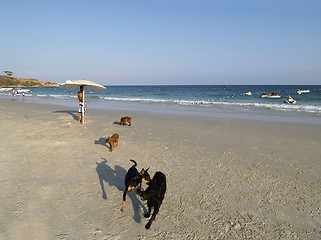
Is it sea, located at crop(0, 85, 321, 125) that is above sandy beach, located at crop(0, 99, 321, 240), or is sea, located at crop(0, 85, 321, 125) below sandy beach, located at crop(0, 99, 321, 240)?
above

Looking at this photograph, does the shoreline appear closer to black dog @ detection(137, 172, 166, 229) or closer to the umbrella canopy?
the umbrella canopy

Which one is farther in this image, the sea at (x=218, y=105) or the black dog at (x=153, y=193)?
the sea at (x=218, y=105)

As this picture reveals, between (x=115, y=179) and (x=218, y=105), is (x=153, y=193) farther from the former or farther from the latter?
(x=218, y=105)

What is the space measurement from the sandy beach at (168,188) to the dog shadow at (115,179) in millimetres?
20

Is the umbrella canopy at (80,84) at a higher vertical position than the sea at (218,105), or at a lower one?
higher

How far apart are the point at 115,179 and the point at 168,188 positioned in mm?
1194

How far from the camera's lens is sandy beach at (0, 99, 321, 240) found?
3199 mm

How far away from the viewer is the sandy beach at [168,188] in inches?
126

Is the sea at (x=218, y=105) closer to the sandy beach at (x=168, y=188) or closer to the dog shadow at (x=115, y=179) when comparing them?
the sandy beach at (x=168, y=188)

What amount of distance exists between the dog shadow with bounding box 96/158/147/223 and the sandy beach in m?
0.02

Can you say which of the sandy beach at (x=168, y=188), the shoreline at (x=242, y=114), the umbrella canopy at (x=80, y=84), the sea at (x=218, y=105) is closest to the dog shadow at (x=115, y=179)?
the sandy beach at (x=168, y=188)

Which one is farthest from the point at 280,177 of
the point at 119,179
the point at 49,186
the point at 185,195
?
the point at 49,186

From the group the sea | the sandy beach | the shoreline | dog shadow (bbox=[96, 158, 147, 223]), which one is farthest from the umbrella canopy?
the sea

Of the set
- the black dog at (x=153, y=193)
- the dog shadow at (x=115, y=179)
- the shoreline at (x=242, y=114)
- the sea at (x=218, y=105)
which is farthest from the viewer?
the sea at (x=218, y=105)
